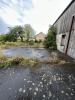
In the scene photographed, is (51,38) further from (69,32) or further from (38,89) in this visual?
(38,89)

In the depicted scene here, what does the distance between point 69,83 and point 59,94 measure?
129cm

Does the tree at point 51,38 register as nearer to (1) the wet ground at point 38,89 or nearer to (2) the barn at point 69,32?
(2) the barn at point 69,32

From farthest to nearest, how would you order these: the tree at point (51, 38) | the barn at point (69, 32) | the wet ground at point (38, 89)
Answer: the tree at point (51, 38) → the barn at point (69, 32) → the wet ground at point (38, 89)

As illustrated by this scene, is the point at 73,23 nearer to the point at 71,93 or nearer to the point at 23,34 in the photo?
the point at 71,93

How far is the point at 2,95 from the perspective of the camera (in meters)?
4.40

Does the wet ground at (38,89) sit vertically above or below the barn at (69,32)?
below

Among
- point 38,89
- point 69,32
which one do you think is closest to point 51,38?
point 69,32

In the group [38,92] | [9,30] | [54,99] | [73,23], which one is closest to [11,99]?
[38,92]

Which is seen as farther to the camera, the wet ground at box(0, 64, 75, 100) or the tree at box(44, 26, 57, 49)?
the tree at box(44, 26, 57, 49)

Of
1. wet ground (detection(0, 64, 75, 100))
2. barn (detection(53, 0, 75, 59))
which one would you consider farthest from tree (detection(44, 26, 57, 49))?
wet ground (detection(0, 64, 75, 100))

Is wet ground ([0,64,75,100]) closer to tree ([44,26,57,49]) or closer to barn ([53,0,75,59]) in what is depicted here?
barn ([53,0,75,59])

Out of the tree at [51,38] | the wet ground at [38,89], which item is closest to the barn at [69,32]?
the wet ground at [38,89]

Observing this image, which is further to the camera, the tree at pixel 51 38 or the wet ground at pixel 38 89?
the tree at pixel 51 38

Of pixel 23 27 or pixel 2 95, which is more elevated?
pixel 23 27
